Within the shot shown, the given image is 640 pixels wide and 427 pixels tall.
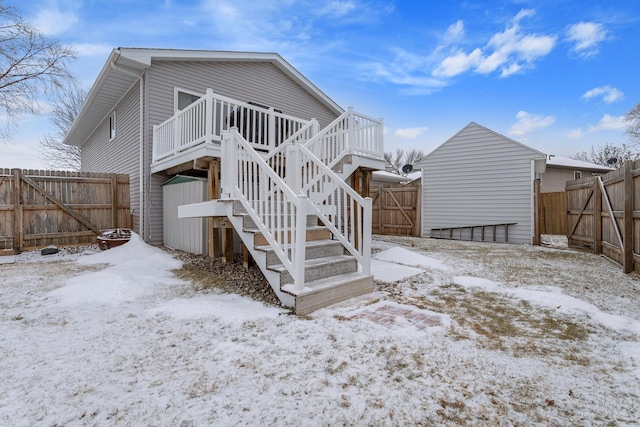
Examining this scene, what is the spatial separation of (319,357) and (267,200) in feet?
6.33

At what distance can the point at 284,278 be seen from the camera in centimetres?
329

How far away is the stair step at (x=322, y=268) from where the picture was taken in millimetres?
3314

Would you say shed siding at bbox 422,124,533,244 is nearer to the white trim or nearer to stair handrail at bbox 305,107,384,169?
stair handrail at bbox 305,107,384,169

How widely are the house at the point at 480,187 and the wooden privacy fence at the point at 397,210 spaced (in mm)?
318

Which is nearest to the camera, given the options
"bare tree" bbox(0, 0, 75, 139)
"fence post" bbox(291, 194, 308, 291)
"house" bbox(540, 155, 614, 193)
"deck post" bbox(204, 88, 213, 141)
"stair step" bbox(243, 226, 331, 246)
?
"fence post" bbox(291, 194, 308, 291)

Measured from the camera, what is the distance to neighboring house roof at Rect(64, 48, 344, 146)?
7066 mm

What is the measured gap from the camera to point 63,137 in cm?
1988

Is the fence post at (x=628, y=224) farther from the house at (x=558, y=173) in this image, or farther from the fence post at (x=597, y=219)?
the house at (x=558, y=173)

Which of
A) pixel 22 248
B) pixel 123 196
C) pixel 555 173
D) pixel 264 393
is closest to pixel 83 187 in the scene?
pixel 123 196

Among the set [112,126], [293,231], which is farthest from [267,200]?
[112,126]

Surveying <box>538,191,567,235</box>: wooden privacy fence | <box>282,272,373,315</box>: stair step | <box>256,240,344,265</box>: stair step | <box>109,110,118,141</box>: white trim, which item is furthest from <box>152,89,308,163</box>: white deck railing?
<box>538,191,567,235</box>: wooden privacy fence

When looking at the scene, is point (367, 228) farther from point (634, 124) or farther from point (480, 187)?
point (634, 124)

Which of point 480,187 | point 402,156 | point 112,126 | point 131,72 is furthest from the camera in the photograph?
point 402,156

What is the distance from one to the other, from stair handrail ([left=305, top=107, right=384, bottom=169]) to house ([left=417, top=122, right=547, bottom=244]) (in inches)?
206
